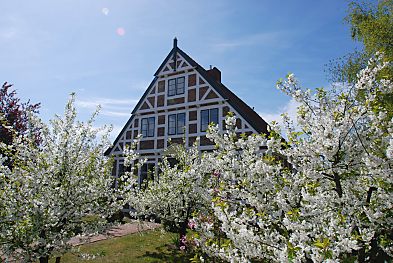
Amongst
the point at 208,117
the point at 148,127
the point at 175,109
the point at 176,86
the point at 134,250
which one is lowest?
the point at 134,250

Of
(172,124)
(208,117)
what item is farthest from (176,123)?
(208,117)

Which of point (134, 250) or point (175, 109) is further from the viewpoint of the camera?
point (175, 109)

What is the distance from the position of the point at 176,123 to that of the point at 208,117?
236 centimetres

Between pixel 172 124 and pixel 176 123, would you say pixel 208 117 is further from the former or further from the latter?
pixel 172 124

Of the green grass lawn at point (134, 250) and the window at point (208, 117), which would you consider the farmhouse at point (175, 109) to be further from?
the green grass lawn at point (134, 250)

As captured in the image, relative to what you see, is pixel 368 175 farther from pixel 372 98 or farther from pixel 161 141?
pixel 161 141

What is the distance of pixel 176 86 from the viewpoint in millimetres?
17438

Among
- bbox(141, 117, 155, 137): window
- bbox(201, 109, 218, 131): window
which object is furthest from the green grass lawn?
bbox(141, 117, 155, 137): window

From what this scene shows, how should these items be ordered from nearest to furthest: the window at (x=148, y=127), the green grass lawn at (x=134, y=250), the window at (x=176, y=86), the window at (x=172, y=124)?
the green grass lawn at (x=134, y=250)
the window at (x=172, y=124)
the window at (x=176, y=86)
the window at (x=148, y=127)

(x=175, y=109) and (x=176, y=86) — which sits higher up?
(x=176, y=86)

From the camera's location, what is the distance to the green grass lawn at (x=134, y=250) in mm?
8195

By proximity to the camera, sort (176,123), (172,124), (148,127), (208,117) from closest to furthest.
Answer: (208,117), (176,123), (172,124), (148,127)

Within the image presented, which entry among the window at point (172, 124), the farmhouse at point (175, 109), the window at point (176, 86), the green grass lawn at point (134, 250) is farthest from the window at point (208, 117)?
the green grass lawn at point (134, 250)

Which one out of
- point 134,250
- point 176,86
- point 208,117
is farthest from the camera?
point 176,86
